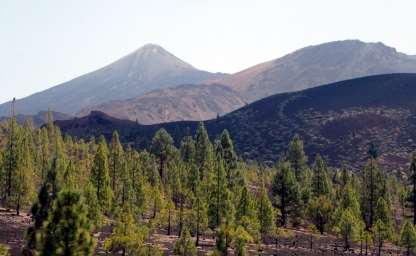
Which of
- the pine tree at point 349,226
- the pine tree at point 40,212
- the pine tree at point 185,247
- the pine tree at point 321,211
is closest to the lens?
the pine tree at point 40,212

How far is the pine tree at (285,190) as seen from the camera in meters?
81.4

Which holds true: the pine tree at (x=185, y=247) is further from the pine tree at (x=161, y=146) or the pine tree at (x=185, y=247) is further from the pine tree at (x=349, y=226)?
the pine tree at (x=161, y=146)

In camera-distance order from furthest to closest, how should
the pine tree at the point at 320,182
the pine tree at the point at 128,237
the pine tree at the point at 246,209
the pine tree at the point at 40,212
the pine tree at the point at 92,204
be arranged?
the pine tree at the point at 320,182 < the pine tree at the point at 246,209 < the pine tree at the point at 92,204 < the pine tree at the point at 128,237 < the pine tree at the point at 40,212

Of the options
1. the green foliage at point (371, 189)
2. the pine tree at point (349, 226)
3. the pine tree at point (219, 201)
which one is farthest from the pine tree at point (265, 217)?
the green foliage at point (371, 189)

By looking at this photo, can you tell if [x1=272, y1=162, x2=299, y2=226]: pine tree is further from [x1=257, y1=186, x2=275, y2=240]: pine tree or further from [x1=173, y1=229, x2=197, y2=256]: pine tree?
[x1=173, y1=229, x2=197, y2=256]: pine tree

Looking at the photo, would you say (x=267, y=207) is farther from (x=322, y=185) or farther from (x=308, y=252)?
(x=322, y=185)

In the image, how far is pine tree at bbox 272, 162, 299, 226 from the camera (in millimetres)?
81438

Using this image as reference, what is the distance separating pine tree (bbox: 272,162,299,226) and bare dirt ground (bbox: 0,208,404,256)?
6.19 meters

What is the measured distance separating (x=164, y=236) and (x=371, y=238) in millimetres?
28327

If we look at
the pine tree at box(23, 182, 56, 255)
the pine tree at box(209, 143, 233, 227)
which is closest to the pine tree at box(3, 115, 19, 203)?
the pine tree at box(209, 143, 233, 227)

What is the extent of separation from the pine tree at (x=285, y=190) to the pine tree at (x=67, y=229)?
56.6 m

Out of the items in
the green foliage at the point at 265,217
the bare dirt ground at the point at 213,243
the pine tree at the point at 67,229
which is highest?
the pine tree at the point at 67,229

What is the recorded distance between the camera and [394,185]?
131500 millimetres

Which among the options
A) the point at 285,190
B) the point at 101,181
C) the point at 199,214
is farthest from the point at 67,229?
the point at 285,190
